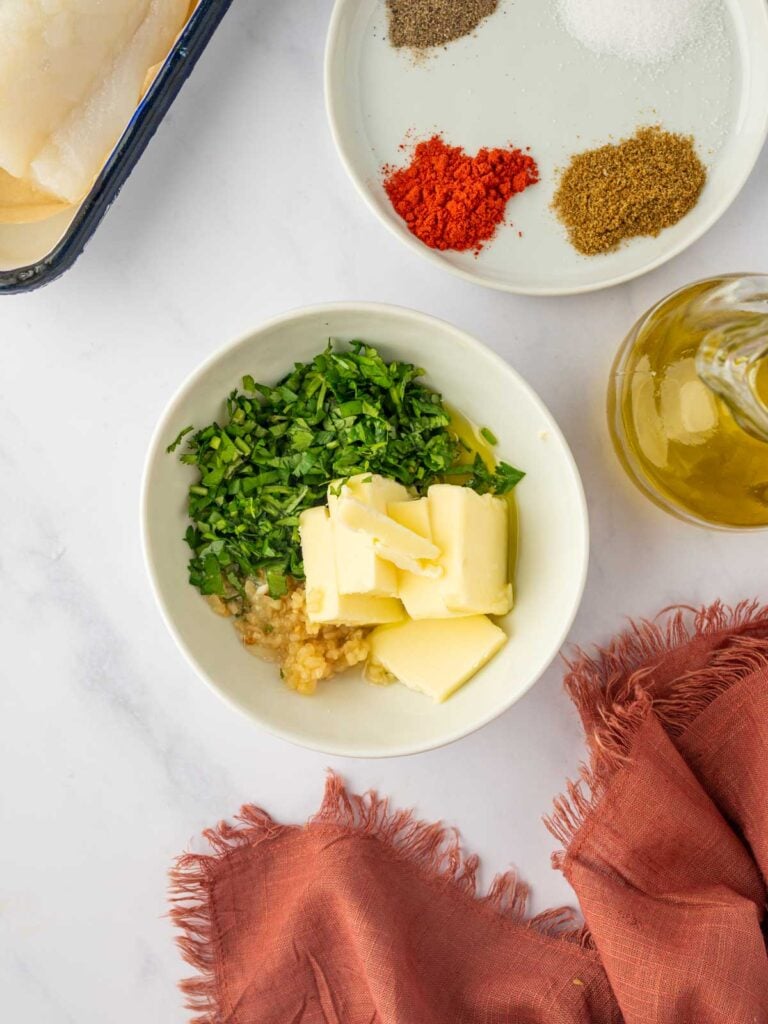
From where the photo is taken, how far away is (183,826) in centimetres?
135

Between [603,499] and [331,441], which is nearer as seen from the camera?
[331,441]

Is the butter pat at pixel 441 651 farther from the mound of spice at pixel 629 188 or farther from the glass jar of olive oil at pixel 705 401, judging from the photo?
the mound of spice at pixel 629 188

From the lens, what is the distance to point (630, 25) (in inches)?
48.9

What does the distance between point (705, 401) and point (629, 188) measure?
0.35 m

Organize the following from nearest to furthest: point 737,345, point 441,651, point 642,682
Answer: point 737,345
point 441,651
point 642,682

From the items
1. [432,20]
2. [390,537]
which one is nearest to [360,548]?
[390,537]

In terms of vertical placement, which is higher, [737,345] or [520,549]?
[737,345]

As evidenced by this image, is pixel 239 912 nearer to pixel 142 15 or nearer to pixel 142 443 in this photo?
pixel 142 443

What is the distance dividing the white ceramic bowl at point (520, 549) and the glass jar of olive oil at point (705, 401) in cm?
12

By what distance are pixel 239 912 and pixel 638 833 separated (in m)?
0.59

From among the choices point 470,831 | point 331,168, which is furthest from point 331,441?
point 470,831

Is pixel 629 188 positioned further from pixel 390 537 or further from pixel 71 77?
pixel 71 77

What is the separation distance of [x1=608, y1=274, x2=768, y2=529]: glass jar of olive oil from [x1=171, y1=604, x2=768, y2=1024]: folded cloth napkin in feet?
0.81

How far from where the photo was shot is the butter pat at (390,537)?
1.06 meters
